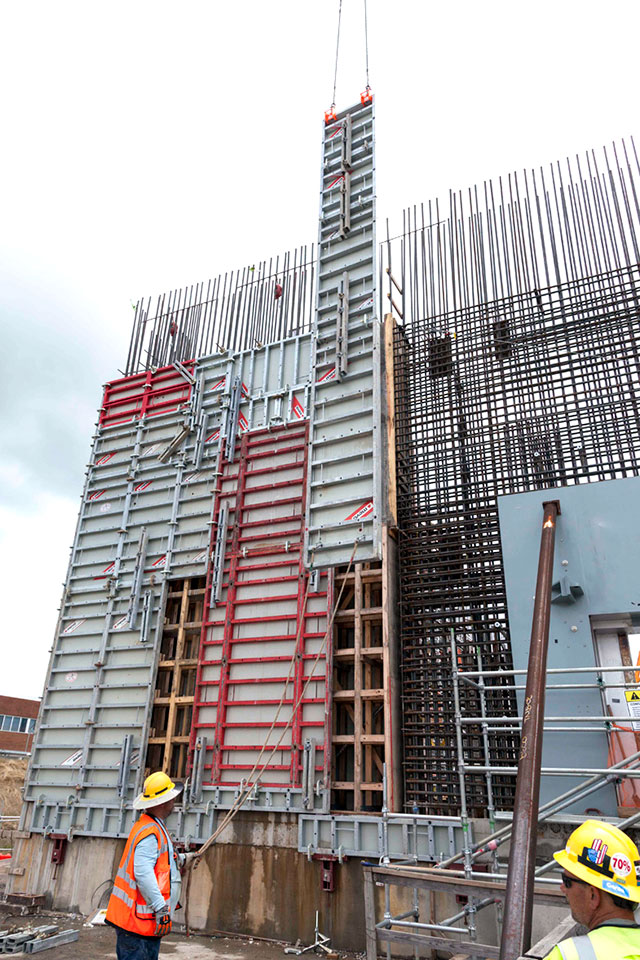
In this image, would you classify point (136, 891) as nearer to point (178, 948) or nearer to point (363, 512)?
point (363, 512)

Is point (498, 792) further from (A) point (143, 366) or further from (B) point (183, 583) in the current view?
(A) point (143, 366)

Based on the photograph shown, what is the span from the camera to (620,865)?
2.22 metres

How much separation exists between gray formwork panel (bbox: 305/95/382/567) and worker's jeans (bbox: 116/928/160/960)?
4.58 meters

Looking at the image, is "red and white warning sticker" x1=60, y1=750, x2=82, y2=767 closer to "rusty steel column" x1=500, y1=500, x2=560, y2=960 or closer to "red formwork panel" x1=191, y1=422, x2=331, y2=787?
"red formwork panel" x1=191, y1=422, x2=331, y2=787

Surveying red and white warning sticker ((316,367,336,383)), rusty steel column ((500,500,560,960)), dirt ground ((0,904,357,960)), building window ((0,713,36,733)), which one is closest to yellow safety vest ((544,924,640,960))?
rusty steel column ((500,500,560,960))

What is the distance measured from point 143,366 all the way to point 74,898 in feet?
33.9

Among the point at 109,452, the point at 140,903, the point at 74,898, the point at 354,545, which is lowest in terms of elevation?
the point at 74,898

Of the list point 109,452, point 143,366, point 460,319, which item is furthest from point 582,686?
point 143,366

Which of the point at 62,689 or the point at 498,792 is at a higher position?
the point at 62,689

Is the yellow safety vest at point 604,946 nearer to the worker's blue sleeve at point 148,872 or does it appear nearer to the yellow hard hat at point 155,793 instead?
the worker's blue sleeve at point 148,872

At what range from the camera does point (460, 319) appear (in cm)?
1098

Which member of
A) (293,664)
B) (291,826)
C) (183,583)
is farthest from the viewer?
(183,583)

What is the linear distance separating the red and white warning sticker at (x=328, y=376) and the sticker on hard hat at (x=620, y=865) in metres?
7.75

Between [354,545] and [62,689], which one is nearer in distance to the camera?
[354,545]
